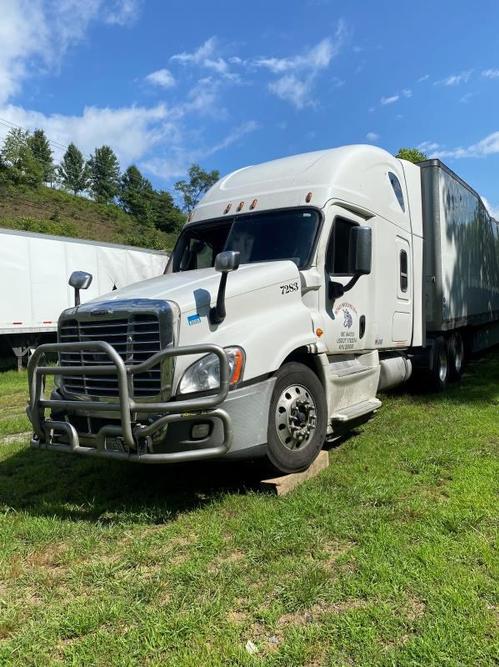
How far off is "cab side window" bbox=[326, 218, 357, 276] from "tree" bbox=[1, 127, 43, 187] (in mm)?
67945

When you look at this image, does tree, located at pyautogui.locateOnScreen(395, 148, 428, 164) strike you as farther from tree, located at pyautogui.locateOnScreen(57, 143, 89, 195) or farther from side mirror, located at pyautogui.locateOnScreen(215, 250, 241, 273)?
tree, located at pyautogui.locateOnScreen(57, 143, 89, 195)

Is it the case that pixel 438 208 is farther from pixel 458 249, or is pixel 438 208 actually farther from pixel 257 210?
A: pixel 257 210

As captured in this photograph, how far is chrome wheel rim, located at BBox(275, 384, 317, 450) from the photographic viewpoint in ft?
15.0

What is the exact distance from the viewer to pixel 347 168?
5977 mm

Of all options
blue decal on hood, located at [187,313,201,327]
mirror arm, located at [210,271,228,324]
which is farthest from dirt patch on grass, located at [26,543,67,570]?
mirror arm, located at [210,271,228,324]

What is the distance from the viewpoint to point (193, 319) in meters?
4.16

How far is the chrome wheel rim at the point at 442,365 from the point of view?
894 centimetres

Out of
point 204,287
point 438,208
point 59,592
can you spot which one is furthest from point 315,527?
point 438,208

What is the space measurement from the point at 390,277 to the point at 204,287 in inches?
130

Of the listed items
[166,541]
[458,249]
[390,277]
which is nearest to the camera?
[166,541]

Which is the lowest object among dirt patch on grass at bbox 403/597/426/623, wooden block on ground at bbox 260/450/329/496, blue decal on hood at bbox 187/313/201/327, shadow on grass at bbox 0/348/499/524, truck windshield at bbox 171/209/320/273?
shadow on grass at bbox 0/348/499/524

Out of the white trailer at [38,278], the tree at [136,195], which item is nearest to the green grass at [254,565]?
the white trailer at [38,278]

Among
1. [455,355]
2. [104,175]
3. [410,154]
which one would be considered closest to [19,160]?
[104,175]

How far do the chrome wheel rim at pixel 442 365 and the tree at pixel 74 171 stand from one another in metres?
89.7
